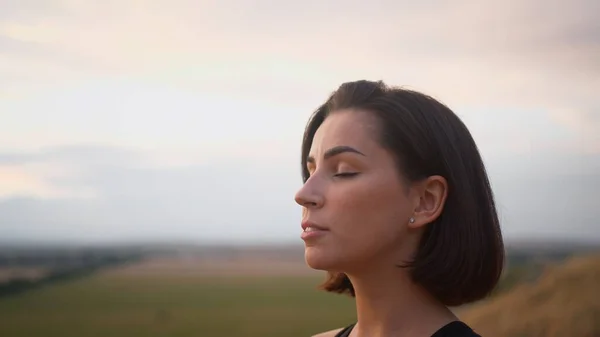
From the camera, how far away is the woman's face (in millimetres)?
1058

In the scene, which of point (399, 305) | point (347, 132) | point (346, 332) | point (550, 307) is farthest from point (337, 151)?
point (550, 307)

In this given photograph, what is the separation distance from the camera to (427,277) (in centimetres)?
110

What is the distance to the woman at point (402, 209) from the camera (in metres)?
1.06

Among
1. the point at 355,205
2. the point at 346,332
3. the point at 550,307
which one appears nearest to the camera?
the point at 355,205

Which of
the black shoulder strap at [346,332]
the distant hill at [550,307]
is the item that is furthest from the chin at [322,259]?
the distant hill at [550,307]

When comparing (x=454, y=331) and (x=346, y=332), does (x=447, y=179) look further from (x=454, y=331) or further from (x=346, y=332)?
(x=346, y=332)

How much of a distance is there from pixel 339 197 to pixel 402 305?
22 cm

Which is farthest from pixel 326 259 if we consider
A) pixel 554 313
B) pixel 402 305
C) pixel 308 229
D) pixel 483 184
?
pixel 554 313

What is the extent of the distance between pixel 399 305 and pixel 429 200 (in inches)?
7.2

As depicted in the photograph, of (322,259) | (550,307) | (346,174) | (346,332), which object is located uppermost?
(346,174)

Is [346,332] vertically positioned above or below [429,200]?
below

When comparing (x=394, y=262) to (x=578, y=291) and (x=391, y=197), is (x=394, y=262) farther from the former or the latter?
(x=578, y=291)

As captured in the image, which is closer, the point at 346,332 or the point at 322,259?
the point at 322,259

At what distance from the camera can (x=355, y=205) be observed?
1.05 m
